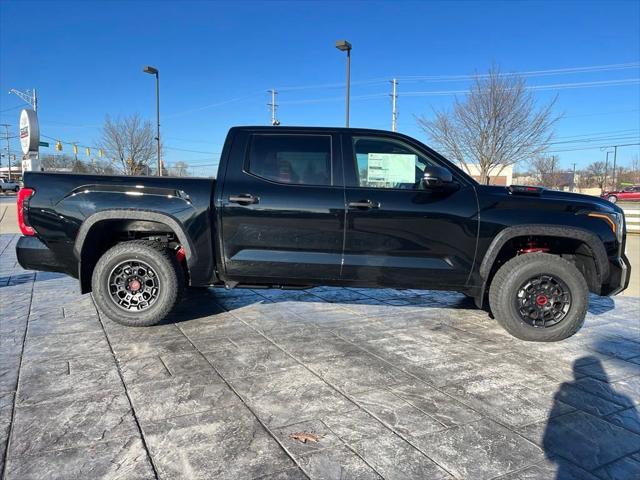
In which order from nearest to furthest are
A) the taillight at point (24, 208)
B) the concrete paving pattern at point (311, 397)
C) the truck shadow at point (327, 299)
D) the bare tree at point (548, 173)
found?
the concrete paving pattern at point (311, 397) → the taillight at point (24, 208) → the truck shadow at point (327, 299) → the bare tree at point (548, 173)

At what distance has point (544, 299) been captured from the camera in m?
4.34

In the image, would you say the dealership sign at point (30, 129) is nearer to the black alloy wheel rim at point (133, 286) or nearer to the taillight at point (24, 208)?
the taillight at point (24, 208)

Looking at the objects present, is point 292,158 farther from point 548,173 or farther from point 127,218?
point 548,173

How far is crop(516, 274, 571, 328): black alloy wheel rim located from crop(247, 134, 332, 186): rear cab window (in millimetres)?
2086

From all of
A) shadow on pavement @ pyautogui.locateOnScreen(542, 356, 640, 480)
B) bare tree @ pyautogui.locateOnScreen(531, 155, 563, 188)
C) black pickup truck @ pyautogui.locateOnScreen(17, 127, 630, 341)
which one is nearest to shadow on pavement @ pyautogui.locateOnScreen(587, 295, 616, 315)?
black pickup truck @ pyautogui.locateOnScreen(17, 127, 630, 341)

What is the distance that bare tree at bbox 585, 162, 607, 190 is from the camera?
71.8 meters

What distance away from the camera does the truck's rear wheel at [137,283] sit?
4.41 meters

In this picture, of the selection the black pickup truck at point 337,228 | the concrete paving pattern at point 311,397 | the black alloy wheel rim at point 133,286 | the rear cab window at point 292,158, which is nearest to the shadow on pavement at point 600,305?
the concrete paving pattern at point 311,397

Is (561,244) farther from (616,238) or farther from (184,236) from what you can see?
(184,236)

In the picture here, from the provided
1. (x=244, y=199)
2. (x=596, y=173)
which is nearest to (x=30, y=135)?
(x=244, y=199)

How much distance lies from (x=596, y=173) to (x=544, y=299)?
8232 centimetres

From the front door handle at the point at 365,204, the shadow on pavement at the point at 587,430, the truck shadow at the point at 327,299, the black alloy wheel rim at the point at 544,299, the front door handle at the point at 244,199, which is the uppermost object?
the front door handle at the point at 244,199

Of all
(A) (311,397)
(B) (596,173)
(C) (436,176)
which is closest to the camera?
(A) (311,397)

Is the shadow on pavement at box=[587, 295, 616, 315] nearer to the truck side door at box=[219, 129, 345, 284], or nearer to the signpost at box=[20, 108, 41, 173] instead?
the truck side door at box=[219, 129, 345, 284]
